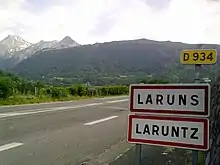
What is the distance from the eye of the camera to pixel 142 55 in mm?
165125

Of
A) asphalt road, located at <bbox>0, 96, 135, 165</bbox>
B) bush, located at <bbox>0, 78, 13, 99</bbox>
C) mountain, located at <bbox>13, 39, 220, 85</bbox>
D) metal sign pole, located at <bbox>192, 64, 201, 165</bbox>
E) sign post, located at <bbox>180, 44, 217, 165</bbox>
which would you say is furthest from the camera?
mountain, located at <bbox>13, 39, 220, 85</bbox>

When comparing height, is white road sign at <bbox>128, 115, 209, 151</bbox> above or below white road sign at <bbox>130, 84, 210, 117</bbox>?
below

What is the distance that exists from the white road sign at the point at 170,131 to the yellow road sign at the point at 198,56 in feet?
2.57

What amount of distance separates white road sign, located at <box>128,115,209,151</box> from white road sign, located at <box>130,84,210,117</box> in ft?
0.24

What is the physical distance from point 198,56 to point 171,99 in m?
0.69

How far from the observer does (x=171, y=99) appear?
12.0 ft

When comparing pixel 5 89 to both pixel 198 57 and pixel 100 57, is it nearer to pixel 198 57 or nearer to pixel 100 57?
pixel 198 57

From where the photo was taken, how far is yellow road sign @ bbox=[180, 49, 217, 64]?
4008 millimetres

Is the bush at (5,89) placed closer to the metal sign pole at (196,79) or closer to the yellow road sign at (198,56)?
the yellow road sign at (198,56)

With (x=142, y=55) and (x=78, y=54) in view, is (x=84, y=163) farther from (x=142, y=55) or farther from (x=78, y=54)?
(x=78, y=54)

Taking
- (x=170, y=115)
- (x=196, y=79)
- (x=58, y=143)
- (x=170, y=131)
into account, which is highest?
(x=196, y=79)

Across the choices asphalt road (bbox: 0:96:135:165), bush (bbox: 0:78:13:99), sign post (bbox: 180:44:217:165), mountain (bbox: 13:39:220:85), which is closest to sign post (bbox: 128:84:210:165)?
sign post (bbox: 180:44:217:165)

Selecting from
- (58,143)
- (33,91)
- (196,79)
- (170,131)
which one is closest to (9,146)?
(58,143)

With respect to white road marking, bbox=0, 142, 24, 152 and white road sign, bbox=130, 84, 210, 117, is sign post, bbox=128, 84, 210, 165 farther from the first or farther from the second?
white road marking, bbox=0, 142, 24, 152
